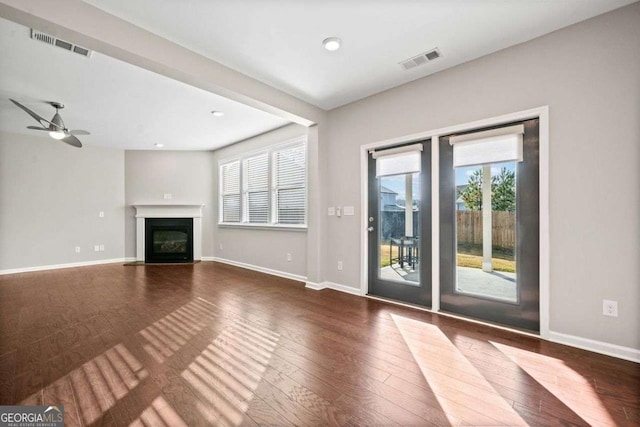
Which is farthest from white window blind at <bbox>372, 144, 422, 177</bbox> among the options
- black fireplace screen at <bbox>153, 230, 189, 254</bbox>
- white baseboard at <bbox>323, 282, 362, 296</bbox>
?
black fireplace screen at <bbox>153, 230, 189, 254</bbox>

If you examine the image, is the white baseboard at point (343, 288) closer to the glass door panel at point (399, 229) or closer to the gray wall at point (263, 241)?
the glass door panel at point (399, 229)

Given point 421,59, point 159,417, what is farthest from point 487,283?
point 159,417

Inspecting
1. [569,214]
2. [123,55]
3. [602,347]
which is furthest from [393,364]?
[123,55]

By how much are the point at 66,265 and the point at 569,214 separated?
8.71 meters

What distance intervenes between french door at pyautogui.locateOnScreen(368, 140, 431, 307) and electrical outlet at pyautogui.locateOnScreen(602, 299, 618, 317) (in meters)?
1.45

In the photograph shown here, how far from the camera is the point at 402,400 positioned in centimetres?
165

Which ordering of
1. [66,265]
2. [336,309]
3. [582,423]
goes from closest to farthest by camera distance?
[582,423], [336,309], [66,265]

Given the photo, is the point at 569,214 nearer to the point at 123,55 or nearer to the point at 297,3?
the point at 297,3

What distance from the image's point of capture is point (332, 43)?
2574mm

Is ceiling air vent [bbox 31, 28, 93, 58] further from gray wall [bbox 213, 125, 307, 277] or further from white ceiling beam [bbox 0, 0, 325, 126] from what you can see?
gray wall [bbox 213, 125, 307, 277]

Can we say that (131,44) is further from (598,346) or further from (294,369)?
(598,346)

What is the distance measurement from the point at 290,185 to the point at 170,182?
12.6 feet

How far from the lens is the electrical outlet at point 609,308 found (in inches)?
85.1

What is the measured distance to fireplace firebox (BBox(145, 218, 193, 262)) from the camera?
673cm
